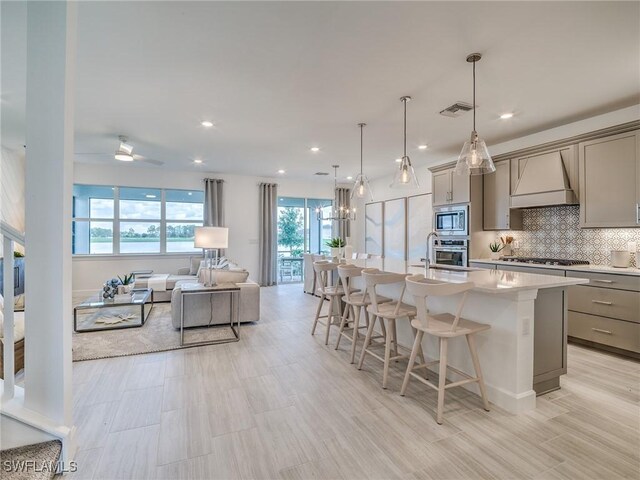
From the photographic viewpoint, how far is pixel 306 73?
2799mm

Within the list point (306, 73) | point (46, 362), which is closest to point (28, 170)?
point (46, 362)

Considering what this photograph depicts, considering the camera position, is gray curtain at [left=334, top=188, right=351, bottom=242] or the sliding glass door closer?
the sliding glass door

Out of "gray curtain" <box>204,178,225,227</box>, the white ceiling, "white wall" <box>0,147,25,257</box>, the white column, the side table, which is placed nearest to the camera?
the white column

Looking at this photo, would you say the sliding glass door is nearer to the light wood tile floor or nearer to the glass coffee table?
the glass coffee table

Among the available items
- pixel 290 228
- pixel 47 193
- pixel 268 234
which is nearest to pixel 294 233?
pixel 290 228

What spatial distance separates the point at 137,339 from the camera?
12.3 feet

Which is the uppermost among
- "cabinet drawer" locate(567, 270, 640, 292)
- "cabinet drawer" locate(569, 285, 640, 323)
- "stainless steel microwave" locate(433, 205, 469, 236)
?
"stainless steel microwave" locate(433, 205, 469, 236)

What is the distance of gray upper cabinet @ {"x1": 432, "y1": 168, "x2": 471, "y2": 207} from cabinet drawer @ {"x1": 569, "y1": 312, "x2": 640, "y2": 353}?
219 cm

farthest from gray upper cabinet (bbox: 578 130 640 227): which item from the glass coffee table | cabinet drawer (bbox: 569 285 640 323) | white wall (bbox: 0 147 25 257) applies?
white wall (bbox: 0 147 25 257)

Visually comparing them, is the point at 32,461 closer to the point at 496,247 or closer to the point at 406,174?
the point at 406,174

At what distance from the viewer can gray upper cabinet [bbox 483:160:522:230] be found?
4.57m

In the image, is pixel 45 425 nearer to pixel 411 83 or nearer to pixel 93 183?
pixel 411 83

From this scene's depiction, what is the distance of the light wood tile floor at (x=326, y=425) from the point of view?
169 cm

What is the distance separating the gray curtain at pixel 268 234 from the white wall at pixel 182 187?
7.5 inches
